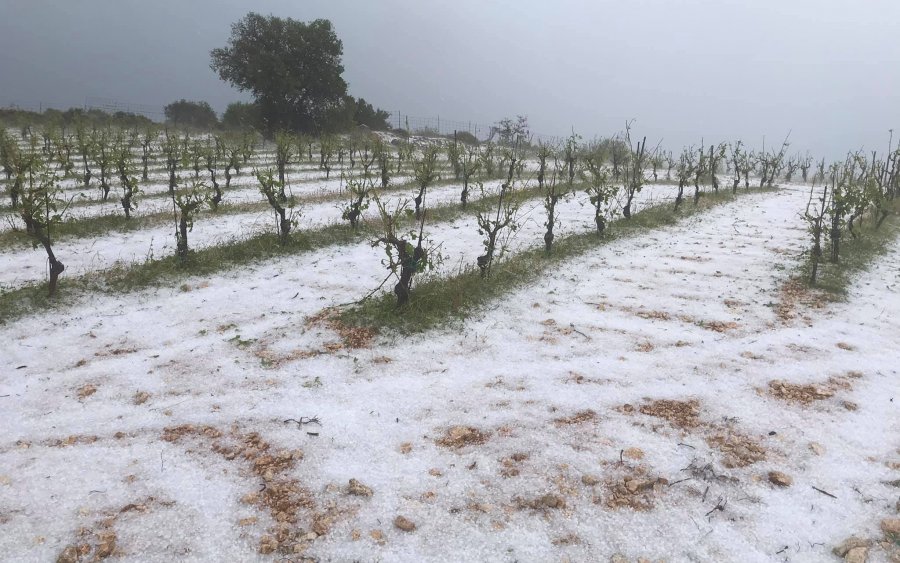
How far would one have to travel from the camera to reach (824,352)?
19.6 feet

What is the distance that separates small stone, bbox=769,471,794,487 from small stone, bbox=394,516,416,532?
8.81ft

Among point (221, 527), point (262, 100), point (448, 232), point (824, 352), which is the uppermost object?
point (262, 100)

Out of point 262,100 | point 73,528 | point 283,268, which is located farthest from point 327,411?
point 262,100

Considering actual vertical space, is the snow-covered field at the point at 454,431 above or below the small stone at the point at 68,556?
above

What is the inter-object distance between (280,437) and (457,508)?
5.65ft

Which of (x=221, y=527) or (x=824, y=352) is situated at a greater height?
(x=824, y=352)

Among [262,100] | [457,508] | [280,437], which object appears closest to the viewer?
[457,508]

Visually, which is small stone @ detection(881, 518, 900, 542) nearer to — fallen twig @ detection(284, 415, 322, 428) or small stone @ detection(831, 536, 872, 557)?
small stone @ detection(831, 536, 872, 557)

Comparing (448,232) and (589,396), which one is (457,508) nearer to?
(589,396)

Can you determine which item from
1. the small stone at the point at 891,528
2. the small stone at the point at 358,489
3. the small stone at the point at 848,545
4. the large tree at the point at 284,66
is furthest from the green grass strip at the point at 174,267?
the large tree at the point at 284,66

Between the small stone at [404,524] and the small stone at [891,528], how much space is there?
10.0ft

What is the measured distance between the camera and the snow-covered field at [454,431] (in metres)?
3.21

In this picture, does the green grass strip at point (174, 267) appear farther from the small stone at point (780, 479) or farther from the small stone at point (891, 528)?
the small stone at point (891, 528)

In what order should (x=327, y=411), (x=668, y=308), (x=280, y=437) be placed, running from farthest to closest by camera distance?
(x=668, y=308), (x=327, y=411), (x=280, y=437)
